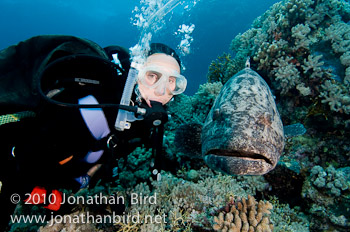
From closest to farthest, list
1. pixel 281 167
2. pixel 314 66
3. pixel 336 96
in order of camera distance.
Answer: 1. pixel 281 167
2. pixel 336 96
3. pixel 314 66


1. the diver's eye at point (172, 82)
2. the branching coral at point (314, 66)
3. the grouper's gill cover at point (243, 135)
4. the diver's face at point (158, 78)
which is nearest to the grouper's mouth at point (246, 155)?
the grouper's gill cover at point (243, 135)

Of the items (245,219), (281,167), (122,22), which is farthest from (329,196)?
(122,22)

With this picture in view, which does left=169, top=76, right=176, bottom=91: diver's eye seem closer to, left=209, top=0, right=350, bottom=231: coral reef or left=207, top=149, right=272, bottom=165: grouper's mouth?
left=207, top=149, right=272, bottom=165: grouper's mouth

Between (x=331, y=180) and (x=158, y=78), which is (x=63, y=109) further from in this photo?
(x=331, y=180)

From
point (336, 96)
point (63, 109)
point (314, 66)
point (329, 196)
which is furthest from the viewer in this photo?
point (314, 66)

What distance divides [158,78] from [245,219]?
95.1 inches

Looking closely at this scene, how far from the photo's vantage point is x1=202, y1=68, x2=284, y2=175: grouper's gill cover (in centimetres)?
221

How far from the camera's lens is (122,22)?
77.1m

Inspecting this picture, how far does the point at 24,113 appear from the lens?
7.11ft

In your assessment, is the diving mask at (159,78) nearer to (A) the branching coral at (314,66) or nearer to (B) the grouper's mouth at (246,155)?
(B) the grouper's mouth at (246,155)

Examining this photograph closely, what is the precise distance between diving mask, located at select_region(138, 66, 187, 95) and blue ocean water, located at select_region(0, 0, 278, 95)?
4.96 ft

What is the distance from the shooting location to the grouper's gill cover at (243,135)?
2207 mm

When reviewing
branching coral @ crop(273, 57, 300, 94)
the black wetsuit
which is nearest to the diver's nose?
the black wetsuit

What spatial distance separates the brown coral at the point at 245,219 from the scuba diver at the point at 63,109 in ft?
5.12
